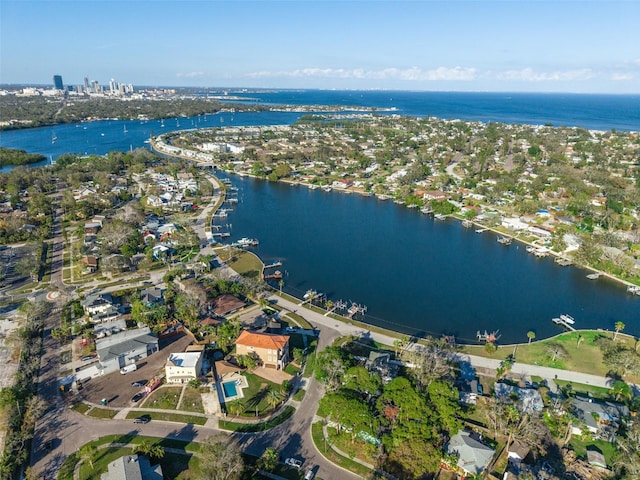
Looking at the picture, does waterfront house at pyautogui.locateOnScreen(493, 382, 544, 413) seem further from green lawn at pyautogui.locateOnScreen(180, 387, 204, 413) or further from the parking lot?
the parking lot

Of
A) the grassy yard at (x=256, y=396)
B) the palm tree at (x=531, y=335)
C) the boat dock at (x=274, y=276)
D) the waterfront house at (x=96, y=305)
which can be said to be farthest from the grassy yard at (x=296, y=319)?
the palm tree at (x=531, y=335)

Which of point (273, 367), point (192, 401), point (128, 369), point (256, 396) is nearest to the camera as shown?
point (192, 401)

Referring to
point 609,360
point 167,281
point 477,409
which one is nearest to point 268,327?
point 167,281

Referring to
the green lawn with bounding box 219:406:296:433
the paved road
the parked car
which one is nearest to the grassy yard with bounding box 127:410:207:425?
the green lawn with bounding box 219:406:296:433

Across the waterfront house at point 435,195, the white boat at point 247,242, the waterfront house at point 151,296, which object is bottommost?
the white boat at point 247,242

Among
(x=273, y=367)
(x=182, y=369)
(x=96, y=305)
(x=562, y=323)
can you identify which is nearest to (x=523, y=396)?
(x=562, y=323)

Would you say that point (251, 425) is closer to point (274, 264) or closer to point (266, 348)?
point (266, 348)

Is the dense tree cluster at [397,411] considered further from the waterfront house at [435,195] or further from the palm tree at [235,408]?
the waterfront house at [435,195]
